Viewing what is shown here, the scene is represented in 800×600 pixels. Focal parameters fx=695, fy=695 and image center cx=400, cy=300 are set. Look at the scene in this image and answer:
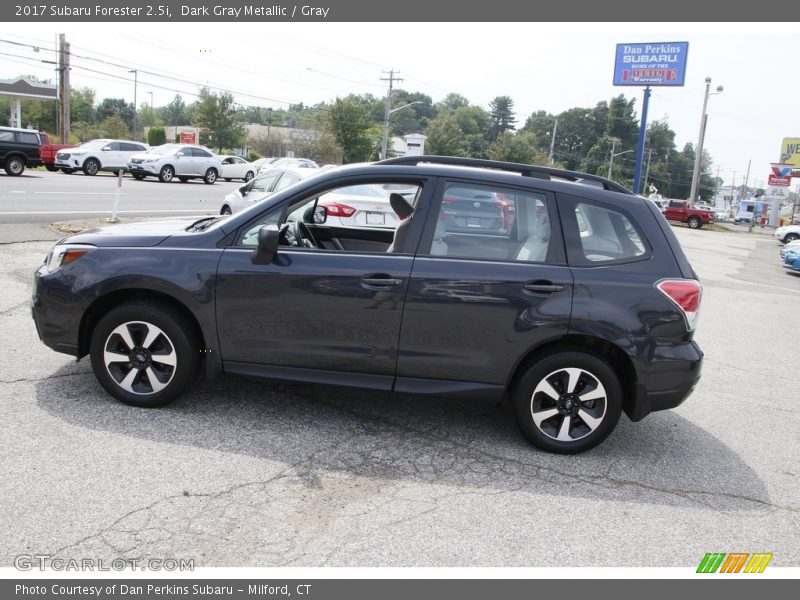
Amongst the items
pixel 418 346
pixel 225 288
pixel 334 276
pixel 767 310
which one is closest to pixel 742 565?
pixel 418 346

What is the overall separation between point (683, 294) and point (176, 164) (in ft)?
101

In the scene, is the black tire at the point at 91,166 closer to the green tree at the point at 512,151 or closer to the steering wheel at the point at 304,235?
the steering wheel at the point at 304,235

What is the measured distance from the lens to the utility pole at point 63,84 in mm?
38406

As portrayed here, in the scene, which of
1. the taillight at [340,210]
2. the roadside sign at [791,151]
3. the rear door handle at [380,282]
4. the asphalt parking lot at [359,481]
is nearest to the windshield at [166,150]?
the taillight at [340,210]

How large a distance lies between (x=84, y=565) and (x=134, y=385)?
6.05ft

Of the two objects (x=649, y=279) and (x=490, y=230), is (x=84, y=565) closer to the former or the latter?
(x=490, y=230)

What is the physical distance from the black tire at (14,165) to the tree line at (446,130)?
43.6 metres

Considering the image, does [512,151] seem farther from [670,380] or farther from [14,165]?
[670,380]

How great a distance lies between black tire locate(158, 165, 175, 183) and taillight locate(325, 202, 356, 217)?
25.0 meters

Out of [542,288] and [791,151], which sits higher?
[791,151]

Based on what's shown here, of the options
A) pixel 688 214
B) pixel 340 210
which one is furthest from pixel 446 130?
pixel 340 210

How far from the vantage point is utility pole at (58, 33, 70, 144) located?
38.4 metres

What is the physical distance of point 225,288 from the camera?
15.0ft

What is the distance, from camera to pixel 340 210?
888 cm
